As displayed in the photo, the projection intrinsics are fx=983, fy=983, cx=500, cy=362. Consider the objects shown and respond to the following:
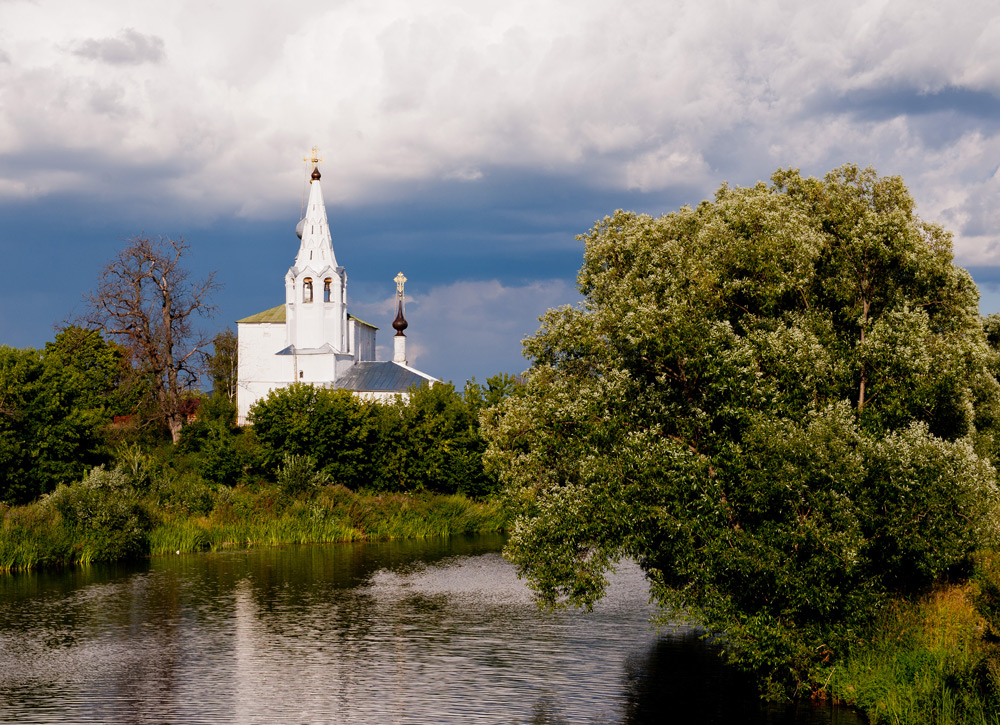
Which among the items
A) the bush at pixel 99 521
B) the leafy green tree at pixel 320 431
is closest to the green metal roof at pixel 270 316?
the leafy green tree at pixel 320 431

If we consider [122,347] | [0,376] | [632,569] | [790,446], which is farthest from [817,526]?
[122,347]

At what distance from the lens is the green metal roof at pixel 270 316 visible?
3964 inches

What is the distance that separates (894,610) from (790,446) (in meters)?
5.19

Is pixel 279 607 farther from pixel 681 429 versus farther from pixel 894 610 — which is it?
pixel 894 610

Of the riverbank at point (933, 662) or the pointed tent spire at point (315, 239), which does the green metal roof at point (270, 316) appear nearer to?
the pointed tent spire at point (315, 239)

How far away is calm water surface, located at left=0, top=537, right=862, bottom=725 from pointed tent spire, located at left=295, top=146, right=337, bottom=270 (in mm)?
53510

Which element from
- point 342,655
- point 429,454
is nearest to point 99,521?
point 342,655

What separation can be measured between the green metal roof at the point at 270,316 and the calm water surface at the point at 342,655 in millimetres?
58262

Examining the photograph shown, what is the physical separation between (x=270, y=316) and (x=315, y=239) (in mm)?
Result: 11797

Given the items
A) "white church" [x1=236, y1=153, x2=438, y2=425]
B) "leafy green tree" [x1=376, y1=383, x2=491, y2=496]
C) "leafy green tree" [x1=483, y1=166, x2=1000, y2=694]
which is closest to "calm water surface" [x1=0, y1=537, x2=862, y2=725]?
"leafy green tree" [x1=483, y1=166, x2=1000, y2=694]

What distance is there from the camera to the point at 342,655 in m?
28.9

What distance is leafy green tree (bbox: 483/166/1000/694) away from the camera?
2061 centimetres

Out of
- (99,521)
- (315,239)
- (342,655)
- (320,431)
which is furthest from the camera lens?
(315,239)

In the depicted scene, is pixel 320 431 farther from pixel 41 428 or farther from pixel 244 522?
pixel 41 428
